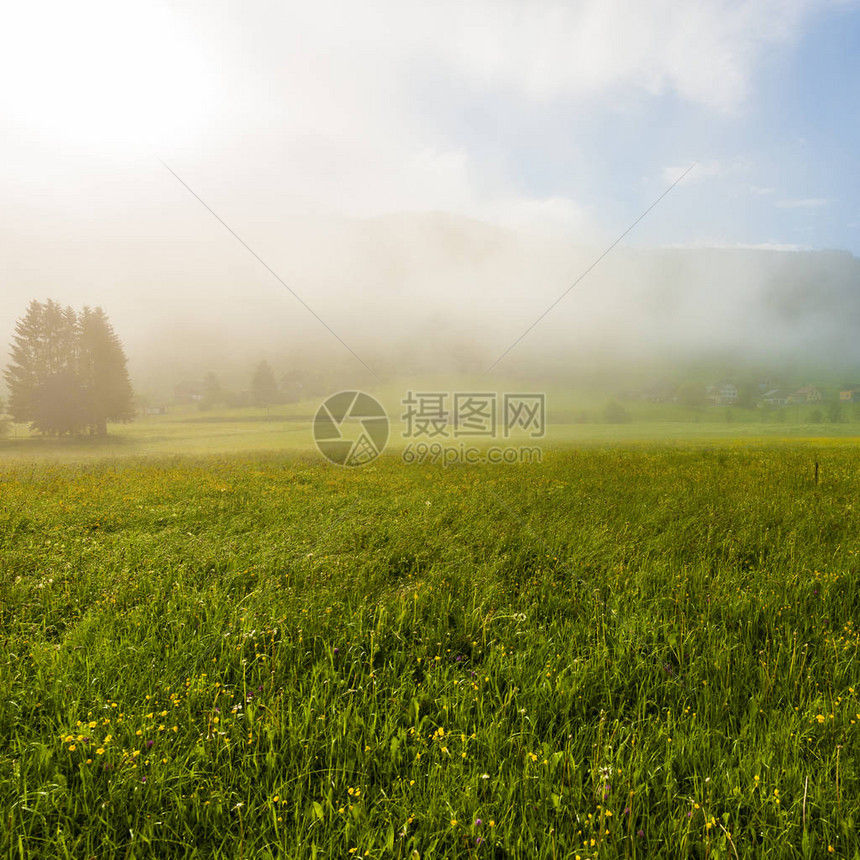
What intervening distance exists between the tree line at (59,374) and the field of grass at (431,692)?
22.6 metres

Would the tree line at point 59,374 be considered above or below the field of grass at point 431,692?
above

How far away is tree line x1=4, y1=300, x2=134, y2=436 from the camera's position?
23.5m

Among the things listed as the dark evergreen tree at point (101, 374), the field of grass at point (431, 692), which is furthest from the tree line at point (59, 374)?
the field of grass at point (431, 692)

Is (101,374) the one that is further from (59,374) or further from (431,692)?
(431,692)

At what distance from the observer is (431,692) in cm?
317

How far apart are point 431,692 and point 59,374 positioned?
100ft

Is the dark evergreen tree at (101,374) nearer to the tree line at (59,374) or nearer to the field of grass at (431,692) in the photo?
the tree line at (59,374)

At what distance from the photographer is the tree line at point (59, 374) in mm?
23547

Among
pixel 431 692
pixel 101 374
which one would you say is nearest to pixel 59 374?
pixel 101 374

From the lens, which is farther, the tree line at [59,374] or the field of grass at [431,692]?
the tree line at [59,374]

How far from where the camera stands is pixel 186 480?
12219 mm

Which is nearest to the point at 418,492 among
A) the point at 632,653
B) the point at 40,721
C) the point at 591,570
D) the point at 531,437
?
the point at 591,570

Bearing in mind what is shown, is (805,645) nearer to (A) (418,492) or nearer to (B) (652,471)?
(A) (418,492)

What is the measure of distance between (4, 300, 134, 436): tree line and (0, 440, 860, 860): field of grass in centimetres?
2262
